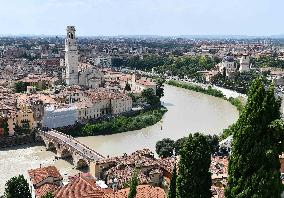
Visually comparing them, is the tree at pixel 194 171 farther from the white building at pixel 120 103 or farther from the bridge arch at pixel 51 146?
the white building at pixel 120 103

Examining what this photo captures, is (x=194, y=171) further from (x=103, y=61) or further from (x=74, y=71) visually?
(x=103, y=61)

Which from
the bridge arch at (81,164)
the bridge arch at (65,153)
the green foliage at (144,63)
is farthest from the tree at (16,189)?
the green foliage at (144,63)

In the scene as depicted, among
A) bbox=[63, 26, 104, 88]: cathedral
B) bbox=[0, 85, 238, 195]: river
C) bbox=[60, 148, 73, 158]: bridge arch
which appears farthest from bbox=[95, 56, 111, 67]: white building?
bbox=[60, 148, 73, 158]: bridge arch

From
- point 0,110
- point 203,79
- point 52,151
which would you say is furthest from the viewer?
point 203,79

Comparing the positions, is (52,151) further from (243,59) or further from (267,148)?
(243,59)

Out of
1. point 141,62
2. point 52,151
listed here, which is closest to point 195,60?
point 141,62

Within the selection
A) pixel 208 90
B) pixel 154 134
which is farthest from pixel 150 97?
pixel 208 90

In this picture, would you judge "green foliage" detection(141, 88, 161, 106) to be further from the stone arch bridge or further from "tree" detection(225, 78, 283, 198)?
"tree" detection(225, 78, 283, 198)
